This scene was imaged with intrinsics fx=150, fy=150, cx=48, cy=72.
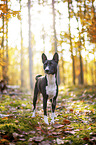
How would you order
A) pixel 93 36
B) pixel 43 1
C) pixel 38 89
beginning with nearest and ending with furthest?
pixel 38 89 → pixel 93 36 → pixel 43 1

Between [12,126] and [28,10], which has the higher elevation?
[28,10]

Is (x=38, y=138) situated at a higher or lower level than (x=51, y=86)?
lower

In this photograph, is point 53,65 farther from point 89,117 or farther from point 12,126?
point 89,117

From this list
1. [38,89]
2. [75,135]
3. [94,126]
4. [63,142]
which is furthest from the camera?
[38,89]

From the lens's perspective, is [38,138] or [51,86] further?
[51,86]

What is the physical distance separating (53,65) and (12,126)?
2029 mm

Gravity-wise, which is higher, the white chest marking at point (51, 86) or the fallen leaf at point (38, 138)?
the white chest marking at point (51, 86)

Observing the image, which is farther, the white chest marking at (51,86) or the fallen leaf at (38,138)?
the white chest marking at (51,86)

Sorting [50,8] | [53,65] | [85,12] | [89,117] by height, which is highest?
[50,8]

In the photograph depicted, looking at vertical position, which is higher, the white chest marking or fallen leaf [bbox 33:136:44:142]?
the white chest marking

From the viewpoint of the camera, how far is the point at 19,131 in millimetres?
3922

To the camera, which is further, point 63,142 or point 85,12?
point 85,12

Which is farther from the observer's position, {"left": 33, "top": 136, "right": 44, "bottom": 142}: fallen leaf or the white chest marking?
the white chest marking

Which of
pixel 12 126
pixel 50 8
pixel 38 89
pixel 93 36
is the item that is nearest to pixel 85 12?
pixel 93 36
